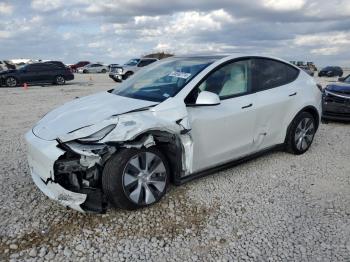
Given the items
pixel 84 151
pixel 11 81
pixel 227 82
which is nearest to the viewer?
pixel 84 151

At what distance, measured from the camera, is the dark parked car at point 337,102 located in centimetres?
832

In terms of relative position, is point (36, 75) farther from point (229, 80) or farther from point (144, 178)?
point (144, 178)

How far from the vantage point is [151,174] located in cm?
379

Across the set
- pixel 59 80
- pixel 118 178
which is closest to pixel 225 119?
pixel 118 178

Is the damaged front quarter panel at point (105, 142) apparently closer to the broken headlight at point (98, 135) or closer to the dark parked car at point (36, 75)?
the broken headlight at point (98, 135)


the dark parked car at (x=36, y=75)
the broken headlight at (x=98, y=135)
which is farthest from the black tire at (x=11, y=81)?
the broken headlight at (x=98, y=135)

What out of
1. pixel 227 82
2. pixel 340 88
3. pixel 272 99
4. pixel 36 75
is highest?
pixel 227 82

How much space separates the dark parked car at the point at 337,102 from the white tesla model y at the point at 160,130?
3.54 meters

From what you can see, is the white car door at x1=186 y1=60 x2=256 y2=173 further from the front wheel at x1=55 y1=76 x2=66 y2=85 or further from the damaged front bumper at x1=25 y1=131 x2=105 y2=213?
the front wheel at x1=55 y1=76 x2=66 y2=85

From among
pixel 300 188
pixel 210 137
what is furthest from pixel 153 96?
pixel 300 188

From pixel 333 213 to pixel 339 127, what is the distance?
4.96 m

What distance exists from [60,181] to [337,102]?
23.3ft

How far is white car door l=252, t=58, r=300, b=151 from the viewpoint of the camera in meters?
4.82

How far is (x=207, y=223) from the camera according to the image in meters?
3.62
